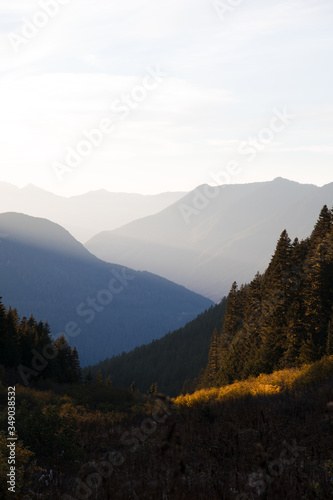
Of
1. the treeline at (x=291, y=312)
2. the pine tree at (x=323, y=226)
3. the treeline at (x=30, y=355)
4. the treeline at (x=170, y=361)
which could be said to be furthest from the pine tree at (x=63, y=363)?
the treeline at (x=170, y=361)

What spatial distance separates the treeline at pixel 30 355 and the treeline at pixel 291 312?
23943 millimetres

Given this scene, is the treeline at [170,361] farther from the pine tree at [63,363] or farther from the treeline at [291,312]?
the treeline at [291,312]

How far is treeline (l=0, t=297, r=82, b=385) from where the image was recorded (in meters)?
48.6

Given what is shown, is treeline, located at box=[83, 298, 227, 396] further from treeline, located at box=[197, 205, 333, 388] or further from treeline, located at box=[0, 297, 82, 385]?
treeline, located at box=[197, 205, 333, 388]

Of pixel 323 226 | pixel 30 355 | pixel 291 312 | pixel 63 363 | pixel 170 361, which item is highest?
pixel 323 226

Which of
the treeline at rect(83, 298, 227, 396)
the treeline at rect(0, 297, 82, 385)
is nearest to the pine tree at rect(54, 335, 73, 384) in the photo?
the treeline at rect(0, 297, 82, 385)

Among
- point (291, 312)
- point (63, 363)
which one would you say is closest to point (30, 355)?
point (63, 363)

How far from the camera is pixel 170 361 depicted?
471 ft

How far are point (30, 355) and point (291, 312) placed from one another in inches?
1463

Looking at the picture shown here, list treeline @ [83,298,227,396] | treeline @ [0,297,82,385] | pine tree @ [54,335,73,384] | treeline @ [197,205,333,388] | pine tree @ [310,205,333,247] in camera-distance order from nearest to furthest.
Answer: treeline @ [197,205,333,388]
pine tree @ [310,205,333,247]
treeline @ [0,297,82,385]
pine tree @ [54,335,73,384]
treeline @ [83,298,227,396]

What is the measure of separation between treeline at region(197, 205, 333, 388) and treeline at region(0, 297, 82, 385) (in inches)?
943

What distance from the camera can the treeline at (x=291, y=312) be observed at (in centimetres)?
3020

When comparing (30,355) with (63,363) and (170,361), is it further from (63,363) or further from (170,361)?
(170,361)

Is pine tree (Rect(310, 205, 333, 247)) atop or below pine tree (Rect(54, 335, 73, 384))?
atop
